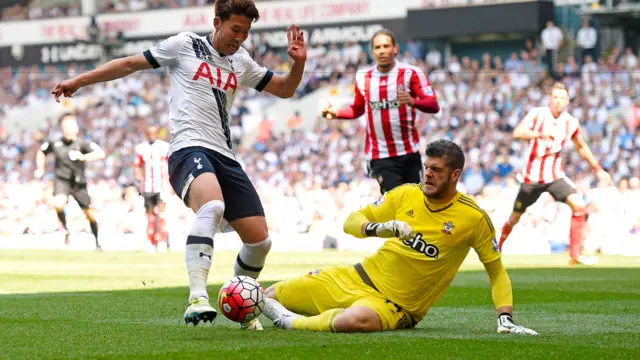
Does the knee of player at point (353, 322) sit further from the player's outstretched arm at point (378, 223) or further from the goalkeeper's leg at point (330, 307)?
the player's outstretched arm at point (378, 223)

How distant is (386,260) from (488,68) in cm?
2215

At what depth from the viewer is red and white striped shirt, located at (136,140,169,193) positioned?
2016 cm

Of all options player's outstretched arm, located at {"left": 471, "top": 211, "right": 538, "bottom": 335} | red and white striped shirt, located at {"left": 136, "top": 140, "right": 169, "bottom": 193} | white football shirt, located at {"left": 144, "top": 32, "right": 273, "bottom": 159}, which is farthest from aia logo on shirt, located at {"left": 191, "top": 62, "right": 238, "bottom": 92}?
red and white striped shirt, located at {"left": 136, "top": 140, "right": 169, "bottom": 193}

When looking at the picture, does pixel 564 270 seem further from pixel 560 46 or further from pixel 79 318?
pixel 560 46

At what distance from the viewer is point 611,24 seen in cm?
2808

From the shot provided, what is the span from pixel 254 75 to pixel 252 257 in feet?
4.33

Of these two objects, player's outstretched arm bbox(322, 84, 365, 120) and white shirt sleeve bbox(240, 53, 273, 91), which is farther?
player's outstretched arm bbox(322, 84, 365, 120)

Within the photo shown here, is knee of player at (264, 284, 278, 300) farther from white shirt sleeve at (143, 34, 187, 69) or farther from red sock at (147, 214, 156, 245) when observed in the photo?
red sock at (147, 214, 156, 245)

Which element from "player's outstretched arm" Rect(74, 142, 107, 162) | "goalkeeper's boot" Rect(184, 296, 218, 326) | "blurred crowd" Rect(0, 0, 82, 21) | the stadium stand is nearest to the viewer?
"goalkeeper's boot" Rect(184, 296, 218, 326)

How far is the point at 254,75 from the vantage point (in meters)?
7.93

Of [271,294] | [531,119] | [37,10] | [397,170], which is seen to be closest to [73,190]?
[531,119]

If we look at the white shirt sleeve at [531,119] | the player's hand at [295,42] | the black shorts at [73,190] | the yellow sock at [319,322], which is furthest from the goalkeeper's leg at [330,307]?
the black shorts at [73,190]

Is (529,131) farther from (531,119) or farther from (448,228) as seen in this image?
(448,228)

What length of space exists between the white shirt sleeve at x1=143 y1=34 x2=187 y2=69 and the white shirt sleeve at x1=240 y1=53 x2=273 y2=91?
526mm
